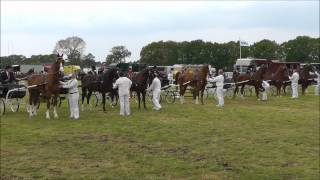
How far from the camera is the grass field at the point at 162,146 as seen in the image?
434 inches

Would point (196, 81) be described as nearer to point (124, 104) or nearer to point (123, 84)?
point (124, 104)

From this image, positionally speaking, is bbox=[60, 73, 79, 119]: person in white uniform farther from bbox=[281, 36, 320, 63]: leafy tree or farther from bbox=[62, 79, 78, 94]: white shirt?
bbox=[281, 36, 320, 63]: leafy tree

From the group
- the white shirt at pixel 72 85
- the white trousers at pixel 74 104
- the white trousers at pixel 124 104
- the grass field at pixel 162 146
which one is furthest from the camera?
the white trousers at pixel 124 104

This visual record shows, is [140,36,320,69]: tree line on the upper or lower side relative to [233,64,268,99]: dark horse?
upper

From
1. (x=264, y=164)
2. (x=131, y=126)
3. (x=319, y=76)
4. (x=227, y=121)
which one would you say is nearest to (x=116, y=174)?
(x=264, y=164)

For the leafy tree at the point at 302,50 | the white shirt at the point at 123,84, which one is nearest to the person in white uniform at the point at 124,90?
the white shirt at the point at 123,84

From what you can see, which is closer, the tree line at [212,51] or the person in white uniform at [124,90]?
the person in white uniform at [124,90]

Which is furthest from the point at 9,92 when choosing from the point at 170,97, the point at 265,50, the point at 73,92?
the point at 265,50

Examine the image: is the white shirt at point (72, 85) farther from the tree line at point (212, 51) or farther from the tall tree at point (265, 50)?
the tall tree at point (265, 50)

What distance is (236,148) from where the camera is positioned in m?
13.7

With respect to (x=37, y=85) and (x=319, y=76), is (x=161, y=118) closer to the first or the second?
(x=37, y=85)

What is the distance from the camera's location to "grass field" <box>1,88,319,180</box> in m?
11.0

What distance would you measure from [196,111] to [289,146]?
966cm

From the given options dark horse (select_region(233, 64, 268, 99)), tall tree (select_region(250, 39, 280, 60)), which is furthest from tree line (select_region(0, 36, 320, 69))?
dark horse (select_region(233, 64, 268, 99))
